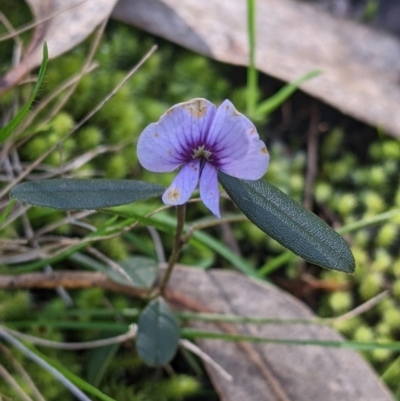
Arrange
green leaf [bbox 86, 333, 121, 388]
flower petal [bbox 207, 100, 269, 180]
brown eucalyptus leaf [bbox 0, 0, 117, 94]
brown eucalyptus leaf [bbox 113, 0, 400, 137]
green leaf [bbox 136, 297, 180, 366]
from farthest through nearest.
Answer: brown eucalyptus leaf [bbox 113, 0, 400, 137] < brown eucalyptus leaf [bbox 0, 0, 117, 94] < green leaf [bbox 86, 333, 121, 388] < green leaf [bbox 136, 297, 180, 366] < flower petal [bbox 207, 100, 269, 180]

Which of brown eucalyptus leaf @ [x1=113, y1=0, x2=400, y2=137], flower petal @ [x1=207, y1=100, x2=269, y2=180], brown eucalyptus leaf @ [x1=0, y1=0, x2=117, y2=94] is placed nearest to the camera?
flower petal @ [x1=207, y1=100, x2=269, y2=180]

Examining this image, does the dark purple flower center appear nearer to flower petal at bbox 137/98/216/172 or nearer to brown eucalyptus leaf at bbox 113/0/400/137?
flower petal at bbox 137/98/216/172

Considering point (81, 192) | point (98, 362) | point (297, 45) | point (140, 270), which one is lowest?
point (98, 362)

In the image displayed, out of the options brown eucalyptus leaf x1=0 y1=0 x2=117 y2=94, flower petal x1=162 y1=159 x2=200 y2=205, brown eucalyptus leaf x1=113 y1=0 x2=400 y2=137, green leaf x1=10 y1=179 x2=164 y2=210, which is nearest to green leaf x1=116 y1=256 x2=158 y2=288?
green leaf x1=10 y1=179 x2=164 y2=210

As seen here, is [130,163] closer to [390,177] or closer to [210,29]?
[210,29]

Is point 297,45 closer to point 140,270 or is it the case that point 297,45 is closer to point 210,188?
point 140,270

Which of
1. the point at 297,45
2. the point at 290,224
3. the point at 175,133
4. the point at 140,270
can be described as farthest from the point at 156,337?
the point at 297,45

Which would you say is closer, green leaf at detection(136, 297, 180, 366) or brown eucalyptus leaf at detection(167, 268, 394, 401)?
green leaf at detection(136, 297, 180, 366)
